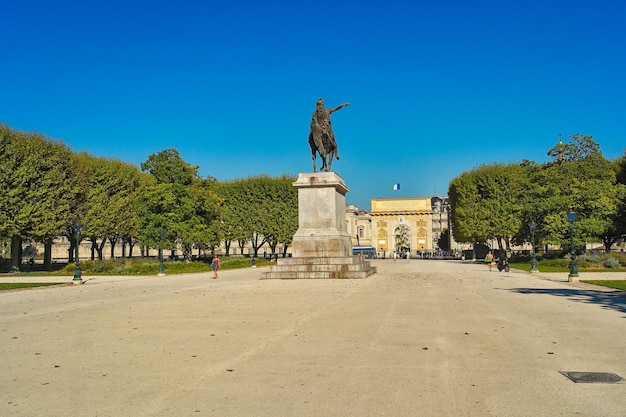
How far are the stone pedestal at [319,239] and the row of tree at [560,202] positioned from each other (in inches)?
758

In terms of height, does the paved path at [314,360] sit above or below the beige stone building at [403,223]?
below

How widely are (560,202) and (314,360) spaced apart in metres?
44.8

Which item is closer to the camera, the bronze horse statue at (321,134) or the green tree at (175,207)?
the bronze horse statue at (321,134)

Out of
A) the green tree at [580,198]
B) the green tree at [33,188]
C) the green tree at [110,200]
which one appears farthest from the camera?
the green tree at [110,200]

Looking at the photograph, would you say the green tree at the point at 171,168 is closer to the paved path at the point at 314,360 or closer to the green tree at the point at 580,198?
the green tree at the point at 580,198

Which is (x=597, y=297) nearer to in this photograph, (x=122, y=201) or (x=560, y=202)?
(x=560, y=202)

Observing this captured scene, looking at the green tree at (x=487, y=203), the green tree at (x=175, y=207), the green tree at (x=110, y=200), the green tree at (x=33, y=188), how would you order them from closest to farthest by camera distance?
the green tree at (x=33, y=188), the green tree at (x=110, y=200), the green tree at (x=175, y=207), the green tree at (x=487, y=203)

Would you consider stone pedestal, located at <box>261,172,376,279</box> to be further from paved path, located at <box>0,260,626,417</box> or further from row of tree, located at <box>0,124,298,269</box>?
row of tree, located at <box>0,124,298,269</box>

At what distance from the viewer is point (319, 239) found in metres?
28.5

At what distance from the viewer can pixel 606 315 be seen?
1327 cm

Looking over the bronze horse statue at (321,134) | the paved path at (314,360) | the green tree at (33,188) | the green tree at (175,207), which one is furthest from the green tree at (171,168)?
the paved path at (314,360)

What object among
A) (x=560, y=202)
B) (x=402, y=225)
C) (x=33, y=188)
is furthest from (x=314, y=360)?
(x=402, y=225)

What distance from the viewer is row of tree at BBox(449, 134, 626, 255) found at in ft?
154

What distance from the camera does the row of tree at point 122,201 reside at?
4350 cm
